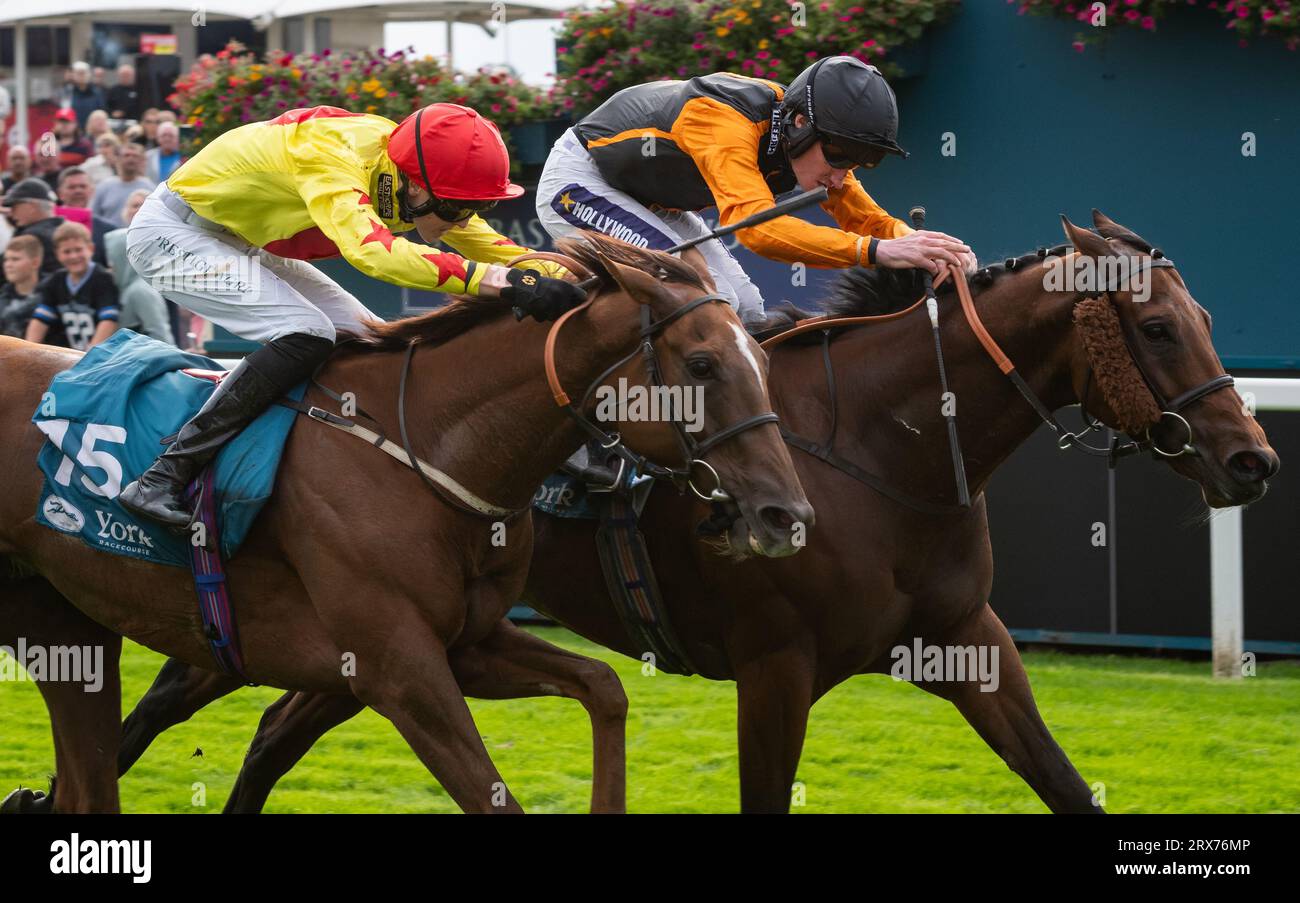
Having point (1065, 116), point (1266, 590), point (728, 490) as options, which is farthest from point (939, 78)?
point (728, 490)

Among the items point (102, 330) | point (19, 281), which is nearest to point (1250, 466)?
point (102, 330)

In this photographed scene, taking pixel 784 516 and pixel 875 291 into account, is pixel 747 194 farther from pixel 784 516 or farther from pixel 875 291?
pixel 784 516

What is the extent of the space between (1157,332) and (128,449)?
221 cm

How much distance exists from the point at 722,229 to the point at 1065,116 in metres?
4.61

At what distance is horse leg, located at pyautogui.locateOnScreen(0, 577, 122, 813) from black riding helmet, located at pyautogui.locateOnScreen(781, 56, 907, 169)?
2.07 metres

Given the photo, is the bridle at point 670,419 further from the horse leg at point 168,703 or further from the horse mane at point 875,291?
the horse leg at point 168,703

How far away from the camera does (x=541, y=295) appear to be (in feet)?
11.4

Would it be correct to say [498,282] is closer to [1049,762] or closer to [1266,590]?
[1049,762]

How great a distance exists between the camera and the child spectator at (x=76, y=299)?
7727mm

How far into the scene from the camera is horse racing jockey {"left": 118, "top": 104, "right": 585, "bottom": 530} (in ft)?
11.8

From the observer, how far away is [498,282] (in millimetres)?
3557

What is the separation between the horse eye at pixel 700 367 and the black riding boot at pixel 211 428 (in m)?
0.92

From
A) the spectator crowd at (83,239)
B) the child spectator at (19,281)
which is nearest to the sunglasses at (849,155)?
the spectator crowd at (83,239)

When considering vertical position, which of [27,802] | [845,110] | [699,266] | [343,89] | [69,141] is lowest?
[27,802]
